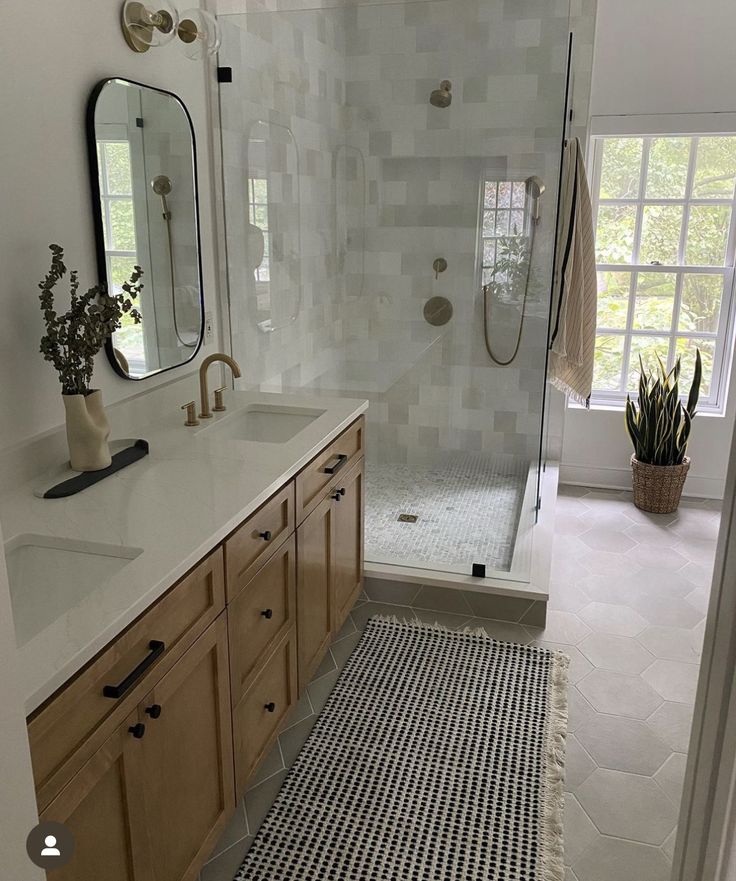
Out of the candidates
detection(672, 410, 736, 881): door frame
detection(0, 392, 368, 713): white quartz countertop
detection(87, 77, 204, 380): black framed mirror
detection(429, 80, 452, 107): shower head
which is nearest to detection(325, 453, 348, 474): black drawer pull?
detection(0, 392, 368, 713): white quartz countertop

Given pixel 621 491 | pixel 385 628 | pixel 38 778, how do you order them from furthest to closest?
pixel 621 491, pixel 385 628, pixel 38 778

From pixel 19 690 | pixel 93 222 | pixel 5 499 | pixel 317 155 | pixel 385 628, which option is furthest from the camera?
pixel 317 155

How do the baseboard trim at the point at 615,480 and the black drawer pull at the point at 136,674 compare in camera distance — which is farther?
the baseboard trim at the point at 615,480

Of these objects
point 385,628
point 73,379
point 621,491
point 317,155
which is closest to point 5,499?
point 73,379

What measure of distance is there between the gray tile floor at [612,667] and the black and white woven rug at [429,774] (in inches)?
2.3

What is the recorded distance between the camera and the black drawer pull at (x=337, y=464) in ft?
8.04

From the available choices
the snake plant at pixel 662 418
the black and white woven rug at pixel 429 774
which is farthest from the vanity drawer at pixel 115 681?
the snake plant at pixel 662 418

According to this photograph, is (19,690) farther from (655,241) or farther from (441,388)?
(655,241)

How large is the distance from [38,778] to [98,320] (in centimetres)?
115

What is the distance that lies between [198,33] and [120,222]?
2.37 feet

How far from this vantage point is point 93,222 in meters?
2.13

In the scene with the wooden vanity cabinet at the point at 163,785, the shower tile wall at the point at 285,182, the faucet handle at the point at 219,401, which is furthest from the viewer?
the shower tile wall at the point at 285,182

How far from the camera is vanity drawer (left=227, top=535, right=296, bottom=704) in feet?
6.01

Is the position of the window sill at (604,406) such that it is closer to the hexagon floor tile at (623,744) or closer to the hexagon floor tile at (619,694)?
the hexagon floor tile at (619,694)
